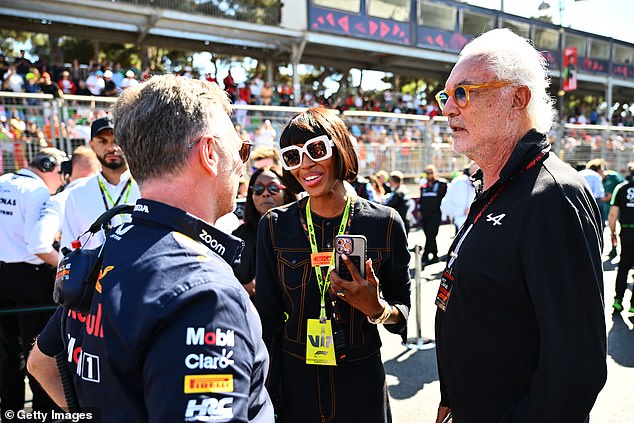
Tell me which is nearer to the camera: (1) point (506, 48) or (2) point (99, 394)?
(2) point (99, 394)

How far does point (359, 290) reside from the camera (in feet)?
6.89

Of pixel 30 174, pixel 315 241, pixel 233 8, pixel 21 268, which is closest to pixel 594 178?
pixel 315 241

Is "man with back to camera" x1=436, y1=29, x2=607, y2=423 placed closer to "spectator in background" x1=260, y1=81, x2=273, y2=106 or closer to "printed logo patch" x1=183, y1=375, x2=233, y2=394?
"printed logo patch" x1=183, y1=375, x2=233, y2=394

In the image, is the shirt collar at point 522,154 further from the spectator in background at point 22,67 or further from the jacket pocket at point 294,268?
the spectator in background at point 22,67

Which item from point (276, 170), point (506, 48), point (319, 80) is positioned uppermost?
point (319, 80)

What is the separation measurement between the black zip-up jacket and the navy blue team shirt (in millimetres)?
807

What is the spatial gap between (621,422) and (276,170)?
3.34 m

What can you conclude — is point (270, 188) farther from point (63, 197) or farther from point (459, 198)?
point (459, 198)

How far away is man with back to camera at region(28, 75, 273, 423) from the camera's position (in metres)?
1.04

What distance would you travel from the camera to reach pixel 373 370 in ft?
7.59

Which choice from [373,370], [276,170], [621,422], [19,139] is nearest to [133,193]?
[276,170]

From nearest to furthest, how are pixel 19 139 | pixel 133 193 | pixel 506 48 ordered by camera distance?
pixel 506 48, pixel 133 193, pixel 19 139

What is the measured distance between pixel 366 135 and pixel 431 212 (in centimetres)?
340

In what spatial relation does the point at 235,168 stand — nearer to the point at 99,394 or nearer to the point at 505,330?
the point at 99,394
